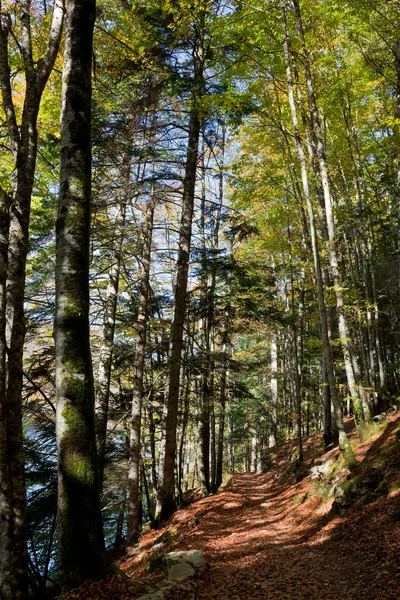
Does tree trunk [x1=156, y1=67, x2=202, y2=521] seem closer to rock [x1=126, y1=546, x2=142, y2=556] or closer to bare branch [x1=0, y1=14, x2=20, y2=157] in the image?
rock [x1=126, y1=546, x2=142, y2=556]

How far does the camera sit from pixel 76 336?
3688 mm

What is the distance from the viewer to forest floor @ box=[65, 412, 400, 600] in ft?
13.7

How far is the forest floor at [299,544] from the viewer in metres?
4.18

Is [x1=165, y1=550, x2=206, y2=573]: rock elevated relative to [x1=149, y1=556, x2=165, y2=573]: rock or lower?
elevated

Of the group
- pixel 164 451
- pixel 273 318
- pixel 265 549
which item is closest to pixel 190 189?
pixel 273 318

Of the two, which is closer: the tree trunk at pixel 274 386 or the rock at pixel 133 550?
the rock at pixel 133 550

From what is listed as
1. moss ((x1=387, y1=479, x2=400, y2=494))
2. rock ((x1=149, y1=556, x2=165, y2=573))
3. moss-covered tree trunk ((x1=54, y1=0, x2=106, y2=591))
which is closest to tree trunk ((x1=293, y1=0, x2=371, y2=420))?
moss ((x1=387, y1=479, x2=400, y2=494))

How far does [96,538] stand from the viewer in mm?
3324

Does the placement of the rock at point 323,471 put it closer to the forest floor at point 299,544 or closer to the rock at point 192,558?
the forest floor at point 299,544

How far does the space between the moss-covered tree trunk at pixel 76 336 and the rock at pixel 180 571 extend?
1.40 meters

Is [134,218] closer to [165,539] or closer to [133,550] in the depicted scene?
[165,539]

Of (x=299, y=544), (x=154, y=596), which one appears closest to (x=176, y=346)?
(x=299, y=544)

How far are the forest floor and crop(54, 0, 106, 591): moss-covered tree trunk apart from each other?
0.44m

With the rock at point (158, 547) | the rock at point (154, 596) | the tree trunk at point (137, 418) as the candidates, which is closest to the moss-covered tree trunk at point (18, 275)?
the rock at point (154, 596)
